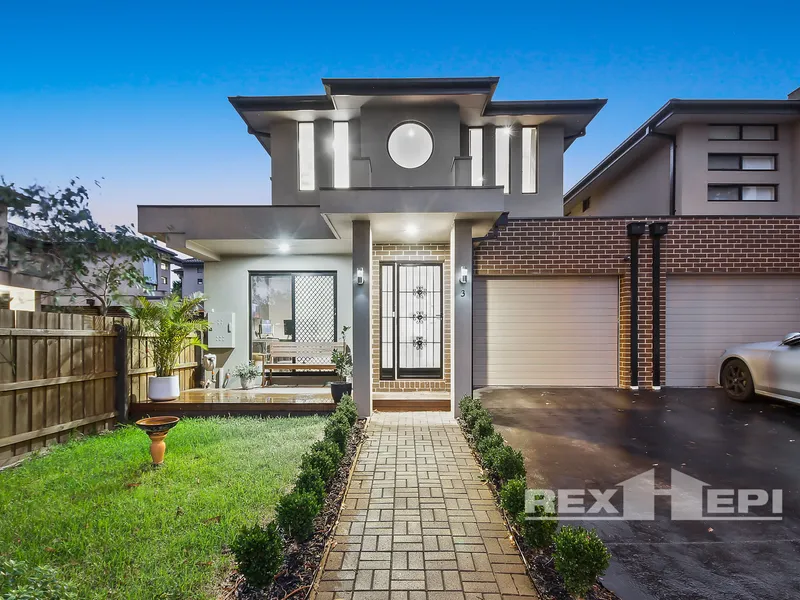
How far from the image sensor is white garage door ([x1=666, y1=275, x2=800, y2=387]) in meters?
7.89

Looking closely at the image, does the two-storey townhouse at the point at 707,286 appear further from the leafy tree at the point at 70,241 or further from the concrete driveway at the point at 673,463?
the leafy tree at the point at 70,241

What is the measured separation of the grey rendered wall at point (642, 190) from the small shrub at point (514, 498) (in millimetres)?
10023

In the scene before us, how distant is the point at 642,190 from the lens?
11367mm

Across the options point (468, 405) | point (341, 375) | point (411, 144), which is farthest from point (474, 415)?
point (411, 144)

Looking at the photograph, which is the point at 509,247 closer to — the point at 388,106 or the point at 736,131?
the point at 388,106

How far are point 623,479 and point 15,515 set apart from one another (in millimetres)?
5403

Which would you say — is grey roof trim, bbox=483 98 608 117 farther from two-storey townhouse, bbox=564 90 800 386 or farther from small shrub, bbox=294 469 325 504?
small shrub, bbox=294 469 325 504

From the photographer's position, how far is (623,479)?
3.84 m

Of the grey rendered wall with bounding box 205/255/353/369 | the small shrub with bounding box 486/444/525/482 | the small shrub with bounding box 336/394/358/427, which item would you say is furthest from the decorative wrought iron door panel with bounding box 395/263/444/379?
the small shrub with bounding box 486/444/525/482

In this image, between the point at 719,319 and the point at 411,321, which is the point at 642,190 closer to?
the point at 719,319

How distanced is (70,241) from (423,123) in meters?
7.98

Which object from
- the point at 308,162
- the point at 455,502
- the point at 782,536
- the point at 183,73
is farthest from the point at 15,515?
the point at 183,73

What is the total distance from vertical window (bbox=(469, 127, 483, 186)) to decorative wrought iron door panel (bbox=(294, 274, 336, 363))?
4.41m

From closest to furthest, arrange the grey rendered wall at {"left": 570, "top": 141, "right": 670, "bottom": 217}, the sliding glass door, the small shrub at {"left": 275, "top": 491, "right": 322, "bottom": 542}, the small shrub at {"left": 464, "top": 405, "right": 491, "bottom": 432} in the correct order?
the small shrub at {"left": 275, "top": 491, "right": 322, "bottom": 542}, the small shrub at {"left": 464, "top": 405, "right": 491, "bottom": 432}, the sliding glass door, the grey rendered wall at {"left": 570, "top": 141, "right": 670, "bottom": 217}
